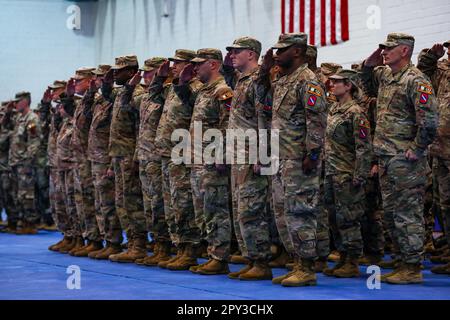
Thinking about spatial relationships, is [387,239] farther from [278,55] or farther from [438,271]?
[278,55]

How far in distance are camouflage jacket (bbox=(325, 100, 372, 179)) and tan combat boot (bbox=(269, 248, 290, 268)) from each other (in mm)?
893

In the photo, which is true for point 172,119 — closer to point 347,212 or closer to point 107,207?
point 107,207

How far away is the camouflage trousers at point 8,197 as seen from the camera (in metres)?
12.1

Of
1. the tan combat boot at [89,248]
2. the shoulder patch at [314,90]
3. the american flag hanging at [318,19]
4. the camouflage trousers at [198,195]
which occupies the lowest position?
the tan combat boot at [89,248]

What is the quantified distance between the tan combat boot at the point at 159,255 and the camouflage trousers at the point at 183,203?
443mm

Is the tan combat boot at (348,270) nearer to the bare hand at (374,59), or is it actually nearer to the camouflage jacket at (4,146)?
the bare hand at (374,59)

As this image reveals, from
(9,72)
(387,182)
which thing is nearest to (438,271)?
(387,182)

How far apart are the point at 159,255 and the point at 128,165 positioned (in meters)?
0.95

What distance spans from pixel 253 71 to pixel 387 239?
2805 mm

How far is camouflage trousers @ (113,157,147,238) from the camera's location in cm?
787

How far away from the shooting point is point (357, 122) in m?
6.76

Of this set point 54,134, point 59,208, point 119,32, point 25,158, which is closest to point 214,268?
point 59,208

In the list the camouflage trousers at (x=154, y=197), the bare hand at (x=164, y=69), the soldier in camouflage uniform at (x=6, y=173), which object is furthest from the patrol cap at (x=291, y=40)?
the soldier in camouflage uniform at (x=6, y=173)

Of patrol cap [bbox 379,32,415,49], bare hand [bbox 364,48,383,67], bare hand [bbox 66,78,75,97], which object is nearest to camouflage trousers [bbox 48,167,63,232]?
bare hand [bbox 66,78,75,97]
